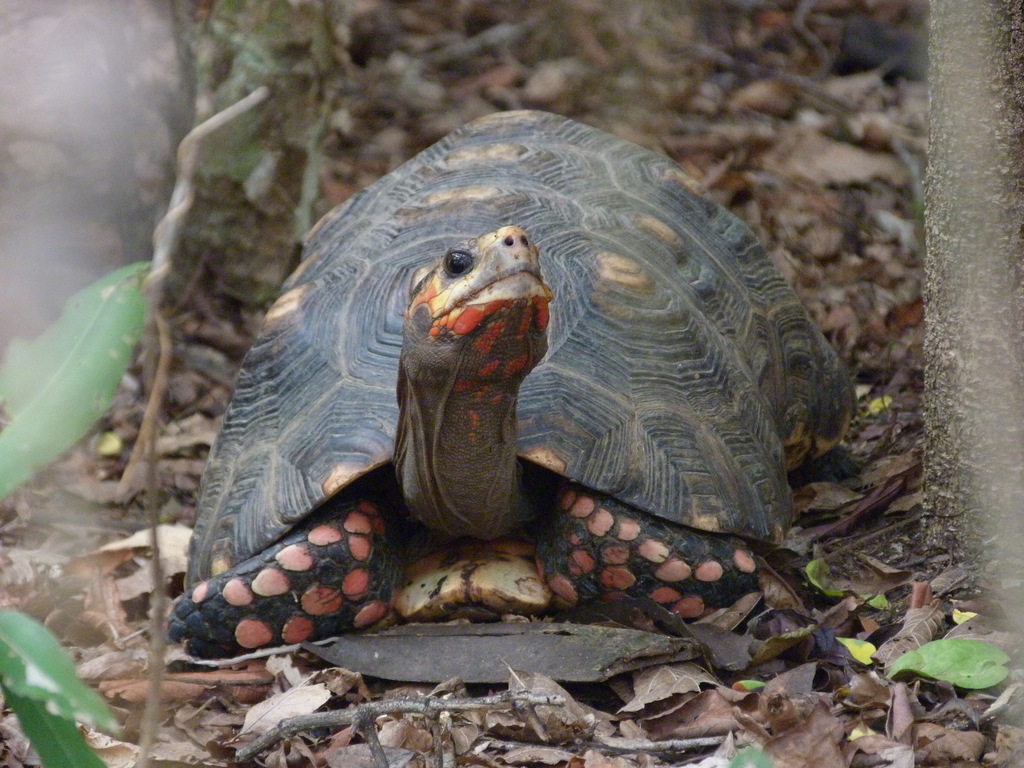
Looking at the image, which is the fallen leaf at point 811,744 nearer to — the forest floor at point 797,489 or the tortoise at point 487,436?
the forest floor at point 797,489

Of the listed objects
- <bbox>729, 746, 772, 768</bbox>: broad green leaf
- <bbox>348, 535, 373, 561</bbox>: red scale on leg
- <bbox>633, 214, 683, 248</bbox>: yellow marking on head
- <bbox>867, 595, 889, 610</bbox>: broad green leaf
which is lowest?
<bbox>867, 595, 889, 610</bbox>: broad green leaf

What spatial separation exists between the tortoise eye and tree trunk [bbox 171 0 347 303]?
10.4 ft

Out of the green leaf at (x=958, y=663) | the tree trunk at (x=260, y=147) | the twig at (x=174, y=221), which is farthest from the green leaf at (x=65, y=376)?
the tree trunk at (x=260, y=147)

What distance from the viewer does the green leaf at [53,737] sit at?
6.15 ft

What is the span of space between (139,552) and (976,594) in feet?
9.63

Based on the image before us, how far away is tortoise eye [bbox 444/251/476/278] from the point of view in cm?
292

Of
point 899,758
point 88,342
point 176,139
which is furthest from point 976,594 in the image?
point 176,139

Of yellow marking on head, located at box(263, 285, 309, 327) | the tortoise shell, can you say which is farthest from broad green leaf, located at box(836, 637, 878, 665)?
yellow marking on head, located at box(263, 285, 309, 327)

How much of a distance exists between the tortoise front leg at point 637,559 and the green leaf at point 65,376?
1904mm

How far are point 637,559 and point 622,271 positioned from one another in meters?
0.96

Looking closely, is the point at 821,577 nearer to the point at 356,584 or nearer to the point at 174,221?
the point at 356,584

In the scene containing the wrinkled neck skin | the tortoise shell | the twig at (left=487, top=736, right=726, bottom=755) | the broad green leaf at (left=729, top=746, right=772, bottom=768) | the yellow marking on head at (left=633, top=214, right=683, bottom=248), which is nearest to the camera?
the broad green leaf at (left=729, top=746, right=772, bottom=768)

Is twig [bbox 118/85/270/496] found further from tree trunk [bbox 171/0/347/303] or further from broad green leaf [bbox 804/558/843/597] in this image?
tree trunk [bbox 171/0/347/303]

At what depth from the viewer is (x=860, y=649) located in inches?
124
